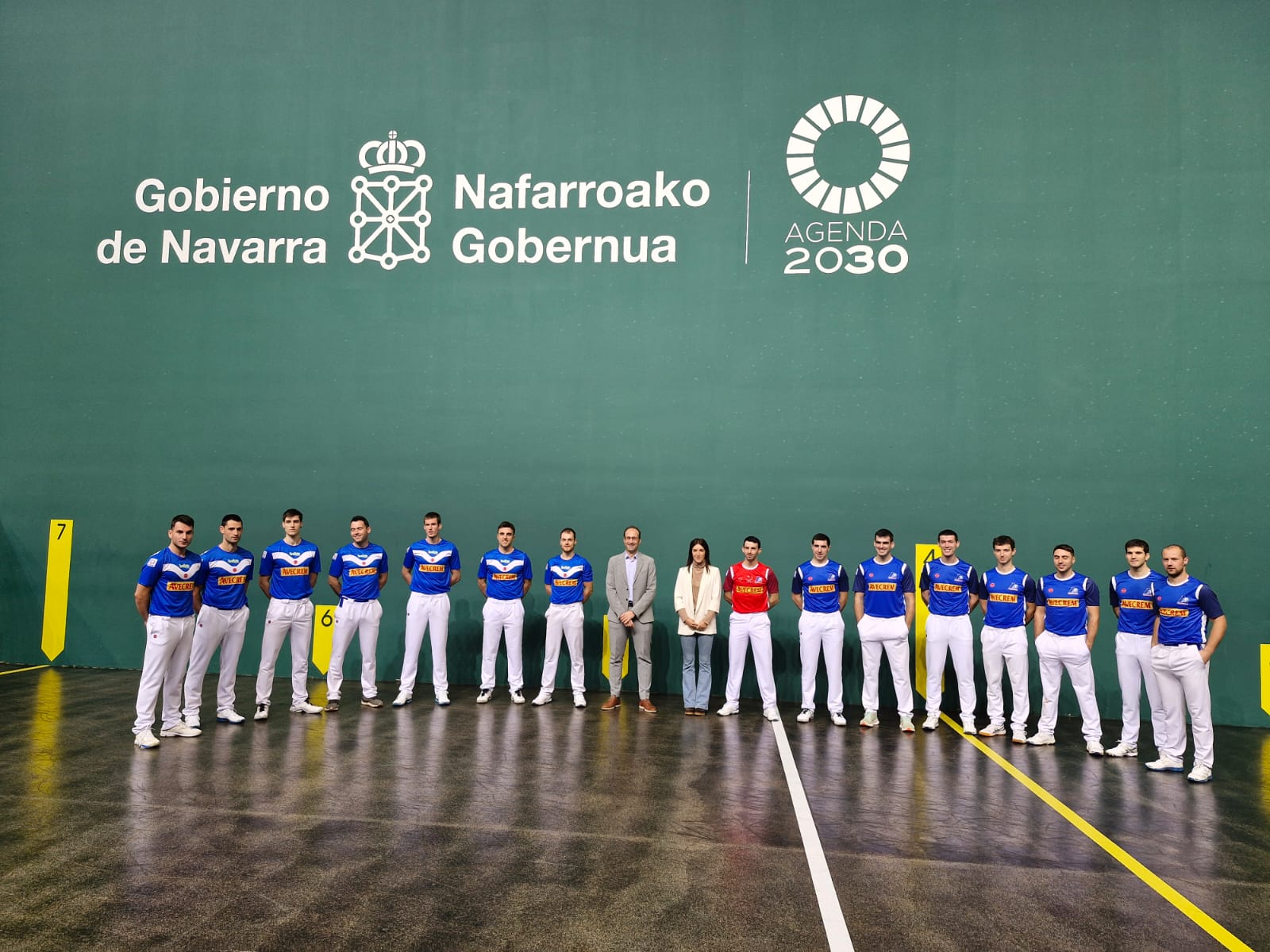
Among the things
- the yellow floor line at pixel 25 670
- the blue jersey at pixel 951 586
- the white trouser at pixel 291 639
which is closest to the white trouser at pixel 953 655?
the blue jersey at pixel 951 586

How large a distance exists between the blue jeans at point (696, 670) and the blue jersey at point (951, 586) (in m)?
1.98

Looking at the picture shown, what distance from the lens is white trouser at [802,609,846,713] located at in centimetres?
771

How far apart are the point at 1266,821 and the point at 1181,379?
4.88 metres

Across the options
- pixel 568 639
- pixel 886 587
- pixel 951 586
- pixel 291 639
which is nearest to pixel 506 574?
pixel 568 639

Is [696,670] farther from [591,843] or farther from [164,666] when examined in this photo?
[164,666]

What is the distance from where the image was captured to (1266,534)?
27.2 feet

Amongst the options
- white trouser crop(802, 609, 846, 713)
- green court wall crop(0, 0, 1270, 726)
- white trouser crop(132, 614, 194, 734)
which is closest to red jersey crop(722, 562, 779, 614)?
white trouser crop(802, 609, 846, 713)

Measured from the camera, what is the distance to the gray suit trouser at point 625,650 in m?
8.14

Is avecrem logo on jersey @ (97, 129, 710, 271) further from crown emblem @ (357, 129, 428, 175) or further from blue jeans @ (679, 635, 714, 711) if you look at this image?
blue jeans @ (679, 635, 714, 711)

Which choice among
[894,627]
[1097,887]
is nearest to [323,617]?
[894,627]

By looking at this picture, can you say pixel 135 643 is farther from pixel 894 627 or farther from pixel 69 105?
pixel 894 627

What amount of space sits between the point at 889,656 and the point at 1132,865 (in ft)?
11.7

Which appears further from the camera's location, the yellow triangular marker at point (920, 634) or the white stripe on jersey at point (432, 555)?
the yellow triangular marker at point (920, 634)

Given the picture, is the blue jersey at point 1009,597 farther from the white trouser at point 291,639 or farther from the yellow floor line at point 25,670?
the yellow floor line at point 25,670
